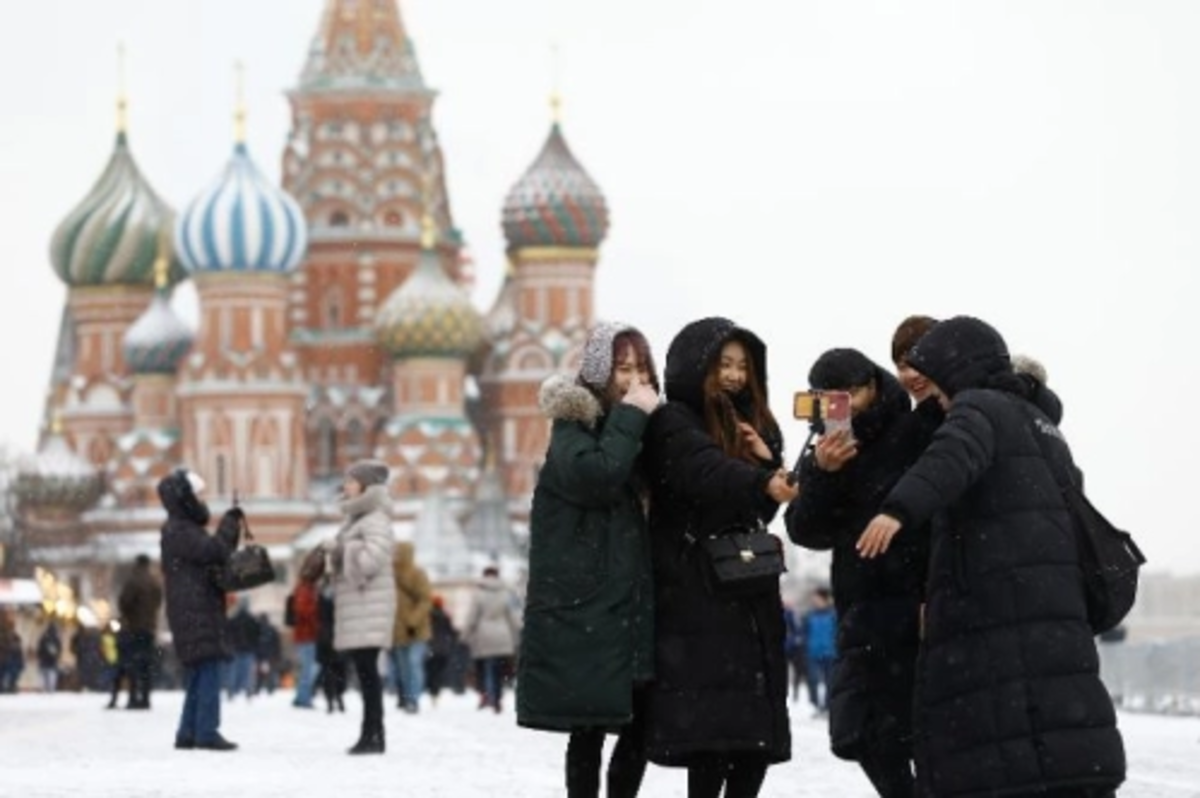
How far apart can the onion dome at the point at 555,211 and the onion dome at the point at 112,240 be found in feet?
28.6

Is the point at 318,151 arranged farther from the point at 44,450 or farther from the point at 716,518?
the point at 716,518

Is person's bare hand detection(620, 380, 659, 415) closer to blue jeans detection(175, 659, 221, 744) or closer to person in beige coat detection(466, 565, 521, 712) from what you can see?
blue jeans detection(175, 659, 221, 744)

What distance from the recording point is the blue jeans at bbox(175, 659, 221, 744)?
1673 centimetres

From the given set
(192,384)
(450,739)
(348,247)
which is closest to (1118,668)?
(450,739)

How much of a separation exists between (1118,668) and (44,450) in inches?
2972

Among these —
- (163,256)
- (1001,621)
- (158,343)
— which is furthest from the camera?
(163,256)

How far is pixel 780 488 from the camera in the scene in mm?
8727

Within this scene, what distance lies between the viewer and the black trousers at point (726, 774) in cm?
885

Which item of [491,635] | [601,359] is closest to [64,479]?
[491,635]

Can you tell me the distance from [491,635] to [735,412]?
17.8m

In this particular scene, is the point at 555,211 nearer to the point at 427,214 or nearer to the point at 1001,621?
the point at 427,214

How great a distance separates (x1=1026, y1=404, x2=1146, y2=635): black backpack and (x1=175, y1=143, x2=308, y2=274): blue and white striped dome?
8547cm

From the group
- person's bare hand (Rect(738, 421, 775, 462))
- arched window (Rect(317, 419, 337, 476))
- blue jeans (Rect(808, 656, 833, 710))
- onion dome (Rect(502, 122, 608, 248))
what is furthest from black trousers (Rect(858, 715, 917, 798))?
onion dome (Rect(502, 122, 608, 248))

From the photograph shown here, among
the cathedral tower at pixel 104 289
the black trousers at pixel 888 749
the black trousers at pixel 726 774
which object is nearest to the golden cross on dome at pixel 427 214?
the cathedral tower at pixel 104 289
